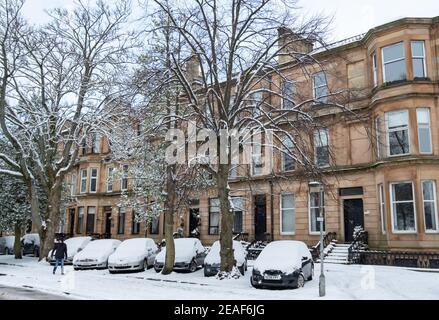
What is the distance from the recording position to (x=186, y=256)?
19.9 metres

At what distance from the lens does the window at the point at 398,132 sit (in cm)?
2258

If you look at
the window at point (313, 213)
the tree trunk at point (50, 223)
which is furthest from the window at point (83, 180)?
the window at point (313, 213)

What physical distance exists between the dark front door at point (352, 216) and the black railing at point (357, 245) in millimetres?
1389

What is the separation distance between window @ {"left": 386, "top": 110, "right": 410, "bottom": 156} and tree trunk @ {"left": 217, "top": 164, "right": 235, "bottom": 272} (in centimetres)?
1070

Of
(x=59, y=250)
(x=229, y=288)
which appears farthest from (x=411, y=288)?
(x=59, y=250)

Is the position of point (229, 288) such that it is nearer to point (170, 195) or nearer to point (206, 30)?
point (170, 195)

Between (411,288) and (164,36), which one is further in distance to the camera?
(164,36)

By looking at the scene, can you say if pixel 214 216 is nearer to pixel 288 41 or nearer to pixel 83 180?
pixel 288 41

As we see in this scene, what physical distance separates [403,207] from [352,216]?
3.79 m

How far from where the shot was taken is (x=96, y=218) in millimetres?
42844

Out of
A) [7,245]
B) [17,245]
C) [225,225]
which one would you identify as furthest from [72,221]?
[225,225]

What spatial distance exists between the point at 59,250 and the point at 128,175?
22.0 feet

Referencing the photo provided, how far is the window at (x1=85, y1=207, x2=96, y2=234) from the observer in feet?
143

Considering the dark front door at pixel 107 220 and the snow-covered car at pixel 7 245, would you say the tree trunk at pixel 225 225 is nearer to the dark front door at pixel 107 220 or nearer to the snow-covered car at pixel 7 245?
the snow-covered car at pixel 7 245
